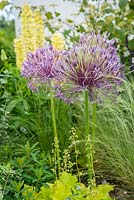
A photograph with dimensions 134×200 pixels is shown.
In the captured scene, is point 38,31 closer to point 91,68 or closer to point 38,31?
point 38,31

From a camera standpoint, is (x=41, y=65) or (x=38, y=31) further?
(x=38, y=31)

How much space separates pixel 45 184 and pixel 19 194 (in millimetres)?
150

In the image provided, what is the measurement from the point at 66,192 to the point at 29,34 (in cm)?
124

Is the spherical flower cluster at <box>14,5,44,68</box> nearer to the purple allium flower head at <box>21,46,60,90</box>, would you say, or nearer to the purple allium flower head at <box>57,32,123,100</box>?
the purple allium flower head at <box>21,46,60,90</box>

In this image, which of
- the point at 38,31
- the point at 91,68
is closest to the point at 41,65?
the point at 91,68

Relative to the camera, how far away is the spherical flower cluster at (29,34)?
118 inches

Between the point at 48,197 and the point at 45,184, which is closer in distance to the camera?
the point at 48,197

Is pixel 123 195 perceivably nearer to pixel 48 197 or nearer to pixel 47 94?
pixel 48 197

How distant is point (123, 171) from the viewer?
2764 millimetres

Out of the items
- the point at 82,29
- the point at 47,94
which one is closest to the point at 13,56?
the point at 82,29

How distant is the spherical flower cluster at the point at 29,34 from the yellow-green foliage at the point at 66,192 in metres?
1.06

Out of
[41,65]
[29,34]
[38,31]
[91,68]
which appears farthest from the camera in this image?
[38,31]

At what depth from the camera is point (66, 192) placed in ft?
6.89

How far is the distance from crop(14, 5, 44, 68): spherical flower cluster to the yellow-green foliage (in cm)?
106
